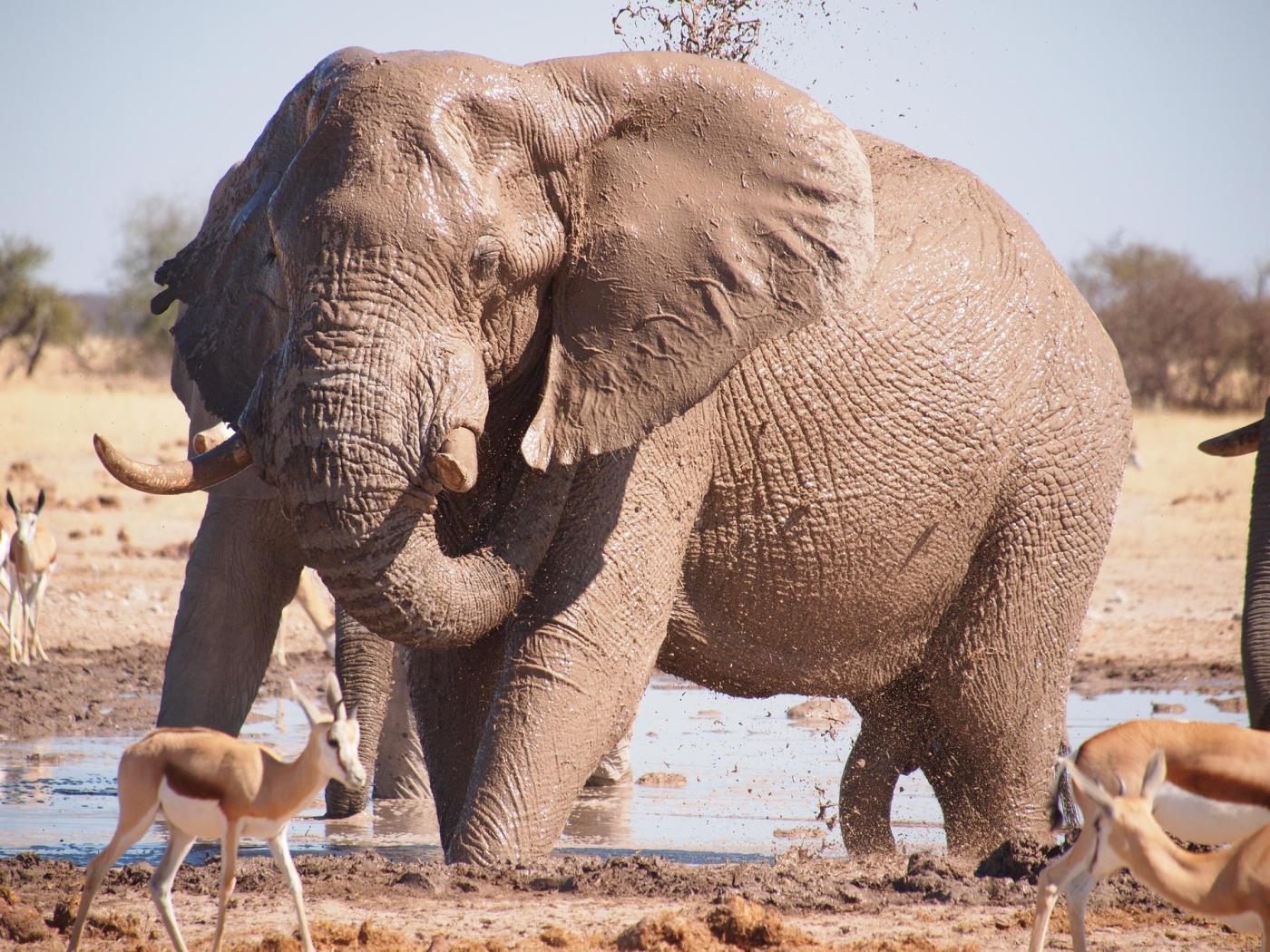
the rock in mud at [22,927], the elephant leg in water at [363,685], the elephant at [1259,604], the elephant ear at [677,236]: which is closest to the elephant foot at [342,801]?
the elephant leg in water at [363,685]

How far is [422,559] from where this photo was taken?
468cm

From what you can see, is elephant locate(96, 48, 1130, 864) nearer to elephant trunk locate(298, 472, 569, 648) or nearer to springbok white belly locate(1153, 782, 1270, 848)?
elephant trunk locate(298, 472, 569, 648)

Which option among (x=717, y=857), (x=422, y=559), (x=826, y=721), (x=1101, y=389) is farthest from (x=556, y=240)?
(x=826, y=721)

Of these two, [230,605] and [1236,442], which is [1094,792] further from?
[1236,442]

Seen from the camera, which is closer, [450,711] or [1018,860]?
[1018,860]

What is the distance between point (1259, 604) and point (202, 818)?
372 centimetres

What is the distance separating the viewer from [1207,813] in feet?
14.6

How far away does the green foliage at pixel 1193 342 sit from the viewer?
40344 mm

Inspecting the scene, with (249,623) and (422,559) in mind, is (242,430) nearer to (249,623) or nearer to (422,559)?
(422,559)

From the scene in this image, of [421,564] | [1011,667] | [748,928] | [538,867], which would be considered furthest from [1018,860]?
[421,564]

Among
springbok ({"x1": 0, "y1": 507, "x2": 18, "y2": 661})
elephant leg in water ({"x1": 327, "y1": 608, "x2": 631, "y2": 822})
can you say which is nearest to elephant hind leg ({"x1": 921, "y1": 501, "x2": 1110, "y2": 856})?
elephant leg in water ({"x1": 327, "y1": 608, "x2": 631, "y2": 822})

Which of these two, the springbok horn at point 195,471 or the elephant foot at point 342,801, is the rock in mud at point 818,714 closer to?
the elephant foot at point 342,801

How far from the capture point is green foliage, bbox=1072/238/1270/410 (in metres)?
40.3

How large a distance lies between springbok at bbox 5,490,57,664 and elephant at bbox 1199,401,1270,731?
8393 millimetres
